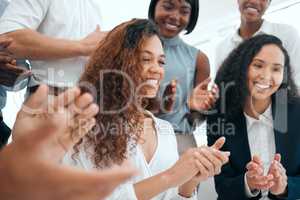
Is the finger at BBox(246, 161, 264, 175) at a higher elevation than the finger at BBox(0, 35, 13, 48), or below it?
below

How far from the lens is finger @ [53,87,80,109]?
17.5 inches

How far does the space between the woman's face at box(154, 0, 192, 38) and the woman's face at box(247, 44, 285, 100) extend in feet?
0.88

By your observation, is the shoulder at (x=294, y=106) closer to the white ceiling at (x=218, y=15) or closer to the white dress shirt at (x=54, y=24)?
the white ceiling at (x=218, y=15)

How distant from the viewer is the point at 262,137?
130 cm

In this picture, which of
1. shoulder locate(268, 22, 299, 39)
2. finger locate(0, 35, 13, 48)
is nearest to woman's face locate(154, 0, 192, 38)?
shoulder locate(268, 22, 299, 39)

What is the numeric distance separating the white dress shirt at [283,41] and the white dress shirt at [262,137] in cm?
19

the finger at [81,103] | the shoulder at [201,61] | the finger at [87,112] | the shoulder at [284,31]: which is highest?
the finger at [81,103]

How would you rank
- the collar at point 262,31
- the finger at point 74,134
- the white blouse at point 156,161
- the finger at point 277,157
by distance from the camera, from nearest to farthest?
the finger at point 74,134 → the white blouse at point 156,161 → the finger at point 277,157 → the collar at point 262,31

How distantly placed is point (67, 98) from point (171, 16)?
2.70 ft

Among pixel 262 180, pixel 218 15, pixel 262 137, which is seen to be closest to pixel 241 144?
pixel 262 137

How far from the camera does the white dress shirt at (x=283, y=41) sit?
4.55ft

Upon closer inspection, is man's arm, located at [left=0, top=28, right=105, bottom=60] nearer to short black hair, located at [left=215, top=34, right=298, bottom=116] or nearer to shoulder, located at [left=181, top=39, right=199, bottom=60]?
shoulder, located at [left=181, top=39, right=199, bottom=60]

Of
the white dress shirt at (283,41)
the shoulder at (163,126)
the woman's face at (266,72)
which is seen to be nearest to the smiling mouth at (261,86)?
the woman's face at (266,72)

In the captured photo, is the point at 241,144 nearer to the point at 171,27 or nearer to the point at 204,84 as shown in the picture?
the point at 204,84
